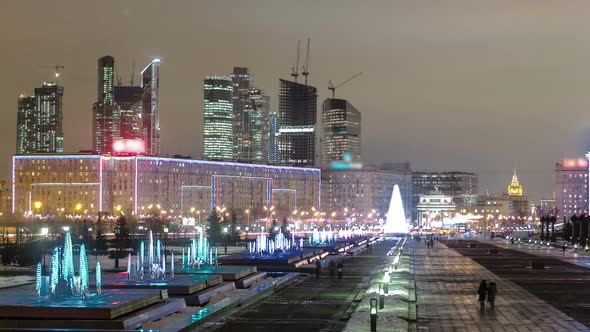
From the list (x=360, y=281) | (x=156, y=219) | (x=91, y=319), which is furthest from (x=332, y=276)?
(x=156, y=219)

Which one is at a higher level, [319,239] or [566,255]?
[319,239]

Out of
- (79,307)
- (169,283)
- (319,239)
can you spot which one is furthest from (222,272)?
(319,239)

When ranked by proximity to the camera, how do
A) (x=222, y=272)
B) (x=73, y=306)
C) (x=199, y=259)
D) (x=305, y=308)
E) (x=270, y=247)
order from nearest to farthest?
(x=73, y=306) → (x=305, y=308) → (x=222, y=272) → (x=199, y=259) → (x=270, y=247)

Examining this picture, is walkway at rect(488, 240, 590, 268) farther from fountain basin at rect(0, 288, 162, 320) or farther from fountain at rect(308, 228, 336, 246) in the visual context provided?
fountain basin at rect(0, 288, 162, 320)

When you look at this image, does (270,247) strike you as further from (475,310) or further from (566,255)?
(475,310)

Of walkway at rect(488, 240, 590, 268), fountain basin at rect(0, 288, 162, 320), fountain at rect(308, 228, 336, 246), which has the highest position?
fountain basin at rect(0, 288, 162, 320)

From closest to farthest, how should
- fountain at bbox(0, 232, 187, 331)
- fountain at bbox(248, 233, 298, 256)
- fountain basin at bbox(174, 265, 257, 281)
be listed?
fountain at bbox(0, 232, 187, 331)
fountain basin at bbox(174, 265, 257, 281)
fountain at bbox(248, 233, 298, 256)

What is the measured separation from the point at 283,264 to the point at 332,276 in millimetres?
8806

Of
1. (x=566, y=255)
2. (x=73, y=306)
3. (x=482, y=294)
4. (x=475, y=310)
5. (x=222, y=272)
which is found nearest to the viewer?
(x=73, y=306)

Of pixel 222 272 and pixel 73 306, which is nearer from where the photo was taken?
pixel 73 306

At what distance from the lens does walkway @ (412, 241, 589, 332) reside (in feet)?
102

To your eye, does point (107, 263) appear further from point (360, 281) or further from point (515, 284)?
point (515, 284)

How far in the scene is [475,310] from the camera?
118 feet

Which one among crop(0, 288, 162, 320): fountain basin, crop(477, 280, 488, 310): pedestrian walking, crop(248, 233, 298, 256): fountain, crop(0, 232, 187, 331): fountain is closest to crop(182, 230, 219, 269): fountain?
crop(248, 233, 298, 256): fountain
